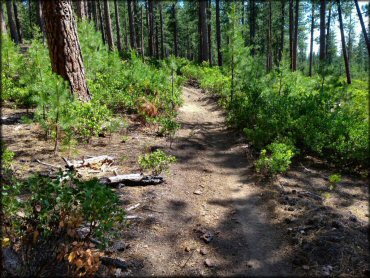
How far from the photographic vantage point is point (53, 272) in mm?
2998

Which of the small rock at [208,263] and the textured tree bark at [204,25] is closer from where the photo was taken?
the small rock at [208,263]

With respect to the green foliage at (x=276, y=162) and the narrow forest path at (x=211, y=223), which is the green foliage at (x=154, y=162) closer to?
the narrow forest path at (x=211, y=223)

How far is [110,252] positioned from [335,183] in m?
4.43

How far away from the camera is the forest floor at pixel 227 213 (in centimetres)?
373

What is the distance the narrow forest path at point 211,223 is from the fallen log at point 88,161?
1.27m

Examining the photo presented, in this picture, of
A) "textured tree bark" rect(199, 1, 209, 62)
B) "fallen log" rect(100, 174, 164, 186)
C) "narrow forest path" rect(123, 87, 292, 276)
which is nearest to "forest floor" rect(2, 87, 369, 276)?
"narrow forest path" rect(123, 87, 292, 276)

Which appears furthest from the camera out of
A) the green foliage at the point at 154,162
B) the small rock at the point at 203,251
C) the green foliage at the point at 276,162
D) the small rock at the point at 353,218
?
the green foliage at the point at 276,162

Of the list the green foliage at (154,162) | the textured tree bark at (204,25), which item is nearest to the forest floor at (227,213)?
the green foliage at (154,162)

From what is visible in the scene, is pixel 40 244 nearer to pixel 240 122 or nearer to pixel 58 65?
pixel 58 65

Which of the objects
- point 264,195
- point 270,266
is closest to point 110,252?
point 270,266

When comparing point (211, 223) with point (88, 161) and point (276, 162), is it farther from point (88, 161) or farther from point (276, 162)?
point (88, 161)

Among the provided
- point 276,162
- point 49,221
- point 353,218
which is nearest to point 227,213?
point 276,162

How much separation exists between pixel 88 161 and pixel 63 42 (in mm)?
3298

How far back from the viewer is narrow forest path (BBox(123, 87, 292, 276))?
3.74 m
